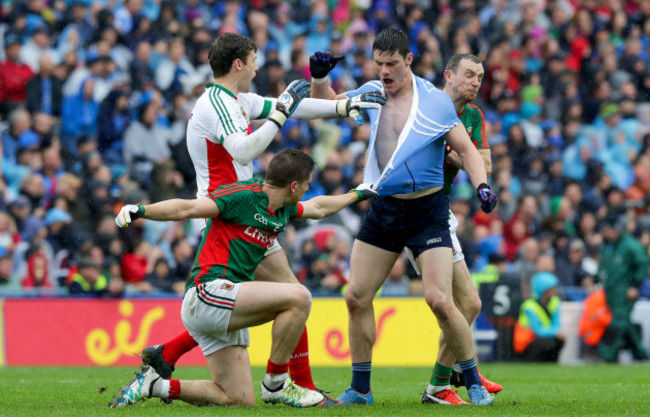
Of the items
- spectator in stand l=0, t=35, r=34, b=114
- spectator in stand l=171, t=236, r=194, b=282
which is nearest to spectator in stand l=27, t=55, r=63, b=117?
spectator in stand l=0, t=35, r=34, b=114

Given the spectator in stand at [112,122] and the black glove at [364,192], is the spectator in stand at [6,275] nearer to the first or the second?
the spectator in stand at [112,122]

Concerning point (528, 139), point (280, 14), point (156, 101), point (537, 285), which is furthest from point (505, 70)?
point (156, 101)

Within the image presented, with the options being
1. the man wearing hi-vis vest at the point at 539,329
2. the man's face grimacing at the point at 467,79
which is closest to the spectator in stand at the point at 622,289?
the man wearing hi-vis vest at the point at 539,329

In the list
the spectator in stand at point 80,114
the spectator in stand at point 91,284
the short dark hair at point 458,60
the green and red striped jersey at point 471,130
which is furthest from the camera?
the spectator in stand at point 80,114

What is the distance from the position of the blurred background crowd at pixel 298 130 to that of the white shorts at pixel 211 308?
7329 millimetres

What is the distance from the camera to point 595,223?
65.2 feet

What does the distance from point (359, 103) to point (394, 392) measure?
3.16 meters

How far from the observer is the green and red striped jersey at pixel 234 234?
7988 millimetres

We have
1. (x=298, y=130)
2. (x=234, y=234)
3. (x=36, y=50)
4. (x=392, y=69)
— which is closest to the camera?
(x=234, y=234)

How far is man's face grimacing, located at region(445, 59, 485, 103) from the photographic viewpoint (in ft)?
30.1

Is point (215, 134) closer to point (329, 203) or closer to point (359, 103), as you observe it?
point (329, 203)

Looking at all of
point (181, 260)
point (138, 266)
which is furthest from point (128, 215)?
point (181, 260)

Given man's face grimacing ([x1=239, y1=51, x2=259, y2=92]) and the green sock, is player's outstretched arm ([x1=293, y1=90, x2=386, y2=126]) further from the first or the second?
the green sock

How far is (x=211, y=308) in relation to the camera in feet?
26.0
